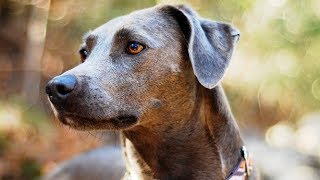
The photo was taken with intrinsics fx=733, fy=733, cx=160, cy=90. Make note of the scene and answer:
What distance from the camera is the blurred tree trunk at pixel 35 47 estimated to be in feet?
29.5

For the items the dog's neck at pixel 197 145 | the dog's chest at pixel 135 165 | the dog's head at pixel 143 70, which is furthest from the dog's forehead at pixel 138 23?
the dog's chest at pixel 135 165

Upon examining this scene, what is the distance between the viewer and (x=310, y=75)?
265 inches

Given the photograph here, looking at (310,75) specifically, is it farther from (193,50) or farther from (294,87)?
(193,50)

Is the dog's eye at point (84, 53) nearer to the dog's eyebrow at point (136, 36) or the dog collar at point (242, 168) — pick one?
the dog's eyebrow at point (136, 36)

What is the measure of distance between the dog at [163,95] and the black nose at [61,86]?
0.01 metres

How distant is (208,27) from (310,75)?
10.9 feet

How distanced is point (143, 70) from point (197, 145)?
51 cm

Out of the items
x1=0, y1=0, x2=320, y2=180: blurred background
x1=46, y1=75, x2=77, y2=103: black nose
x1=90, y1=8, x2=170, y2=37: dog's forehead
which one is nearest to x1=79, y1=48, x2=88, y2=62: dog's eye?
x1=90, y1=8, x2=170, y2=37: dog's forehead

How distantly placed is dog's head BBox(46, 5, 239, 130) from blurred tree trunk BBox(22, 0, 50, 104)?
214 inches

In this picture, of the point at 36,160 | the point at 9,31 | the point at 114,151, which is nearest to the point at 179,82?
the point at 114,151

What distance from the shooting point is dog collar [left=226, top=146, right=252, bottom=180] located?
3617 millimetres

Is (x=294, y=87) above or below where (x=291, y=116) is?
above

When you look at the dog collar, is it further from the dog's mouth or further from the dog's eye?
the dog's eye

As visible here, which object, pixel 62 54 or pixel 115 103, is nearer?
pixel 115 103
